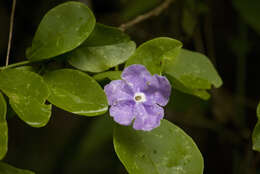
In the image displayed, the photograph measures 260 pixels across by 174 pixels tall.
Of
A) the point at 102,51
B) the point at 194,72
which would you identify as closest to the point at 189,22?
the point at 194,72

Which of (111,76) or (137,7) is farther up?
(111,76)

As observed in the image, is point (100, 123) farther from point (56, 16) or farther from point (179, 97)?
point (56, 16)

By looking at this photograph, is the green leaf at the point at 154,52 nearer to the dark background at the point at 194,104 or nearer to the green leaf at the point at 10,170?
the green leaf at the point at 10,170

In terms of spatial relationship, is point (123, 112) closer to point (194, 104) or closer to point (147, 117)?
point (147, 117)

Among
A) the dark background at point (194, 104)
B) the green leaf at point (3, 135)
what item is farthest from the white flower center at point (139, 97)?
the dark background at point (194, 104)

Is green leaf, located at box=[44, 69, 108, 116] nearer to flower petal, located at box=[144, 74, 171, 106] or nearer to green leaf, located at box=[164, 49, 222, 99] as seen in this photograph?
flower petal, located at box=[144, 74, 171, 106]

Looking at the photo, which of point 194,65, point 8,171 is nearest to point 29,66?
point 8,171
